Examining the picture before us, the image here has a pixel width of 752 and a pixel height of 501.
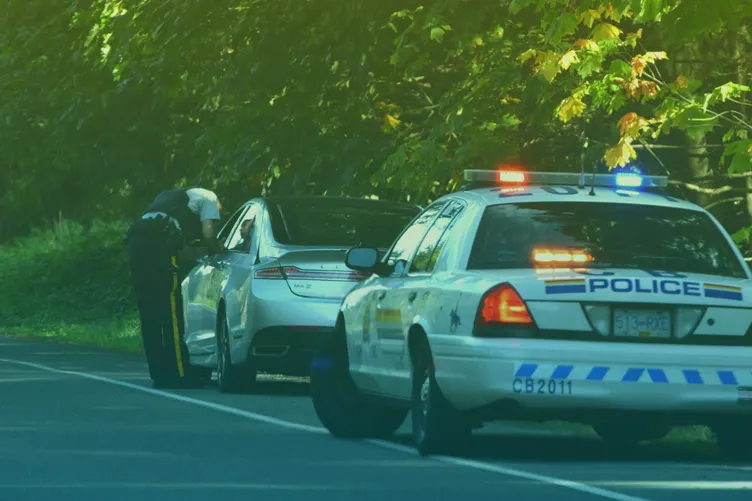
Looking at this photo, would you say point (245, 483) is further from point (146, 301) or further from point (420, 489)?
point (146, 301)

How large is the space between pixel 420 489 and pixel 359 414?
2.95m

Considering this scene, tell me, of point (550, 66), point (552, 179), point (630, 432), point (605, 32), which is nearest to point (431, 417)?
point (552, 179)

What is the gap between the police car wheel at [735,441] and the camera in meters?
11.0

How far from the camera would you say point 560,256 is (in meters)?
10.8

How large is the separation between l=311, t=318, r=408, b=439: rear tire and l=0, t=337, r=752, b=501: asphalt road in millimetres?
127

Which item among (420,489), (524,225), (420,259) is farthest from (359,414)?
(420,489)

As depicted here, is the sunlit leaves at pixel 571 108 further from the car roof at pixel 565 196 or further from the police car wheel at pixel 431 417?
the police car wheel at pixel 431 417

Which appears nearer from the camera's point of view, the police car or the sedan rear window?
the police car

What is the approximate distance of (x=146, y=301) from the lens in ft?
57.9

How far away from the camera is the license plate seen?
407 inches

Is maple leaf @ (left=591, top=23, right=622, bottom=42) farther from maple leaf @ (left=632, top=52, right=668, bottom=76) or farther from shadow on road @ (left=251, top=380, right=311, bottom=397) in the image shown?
shadow on road @ (left=251, top=380, right=311, bottom=397)

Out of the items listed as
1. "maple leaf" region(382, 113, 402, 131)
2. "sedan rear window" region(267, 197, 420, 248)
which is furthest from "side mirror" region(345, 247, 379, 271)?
"maple leaf" region(382, 113, 402, 131)

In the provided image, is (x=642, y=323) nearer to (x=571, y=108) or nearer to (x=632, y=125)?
(x=632, y=125)

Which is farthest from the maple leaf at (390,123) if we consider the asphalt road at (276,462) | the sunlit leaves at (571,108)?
the asphalt road at (276,462)
